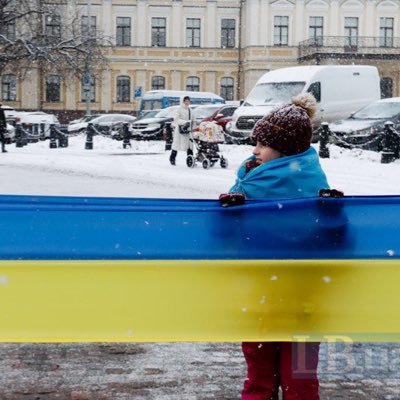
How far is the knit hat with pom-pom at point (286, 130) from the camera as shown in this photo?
2.90m

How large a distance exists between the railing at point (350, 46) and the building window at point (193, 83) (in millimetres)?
6707

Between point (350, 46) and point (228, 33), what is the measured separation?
784 centimetres

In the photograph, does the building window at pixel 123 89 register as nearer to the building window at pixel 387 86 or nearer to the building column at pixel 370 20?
the building column at pixel 370 20

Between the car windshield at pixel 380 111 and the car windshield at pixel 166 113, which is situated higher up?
the car windshield at pixel 166 113

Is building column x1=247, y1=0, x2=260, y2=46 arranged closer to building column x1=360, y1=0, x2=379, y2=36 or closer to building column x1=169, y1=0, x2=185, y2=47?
building column x1=169, y1=0, x2=185, y2=47

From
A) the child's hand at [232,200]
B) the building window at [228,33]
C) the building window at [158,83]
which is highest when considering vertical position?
the building window at [228,33]

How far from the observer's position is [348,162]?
17.2 m

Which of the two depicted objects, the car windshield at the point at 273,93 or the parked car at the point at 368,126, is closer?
the parked car at the point at 368,126

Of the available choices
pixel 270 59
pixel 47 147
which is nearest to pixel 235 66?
pixel 270 59

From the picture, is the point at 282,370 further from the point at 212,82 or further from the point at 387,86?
the point at 212,82

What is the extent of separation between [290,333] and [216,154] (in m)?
12.8

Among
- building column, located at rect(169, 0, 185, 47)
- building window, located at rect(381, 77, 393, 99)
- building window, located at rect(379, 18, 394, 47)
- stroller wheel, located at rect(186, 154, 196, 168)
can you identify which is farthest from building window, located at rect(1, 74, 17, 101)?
stroller wheel, located at rect(186, 154, 196, 168)

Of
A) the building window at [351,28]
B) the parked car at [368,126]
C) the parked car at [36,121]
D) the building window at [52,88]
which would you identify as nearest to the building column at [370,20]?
→ the building window at [351,28]

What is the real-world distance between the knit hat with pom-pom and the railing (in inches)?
1920
